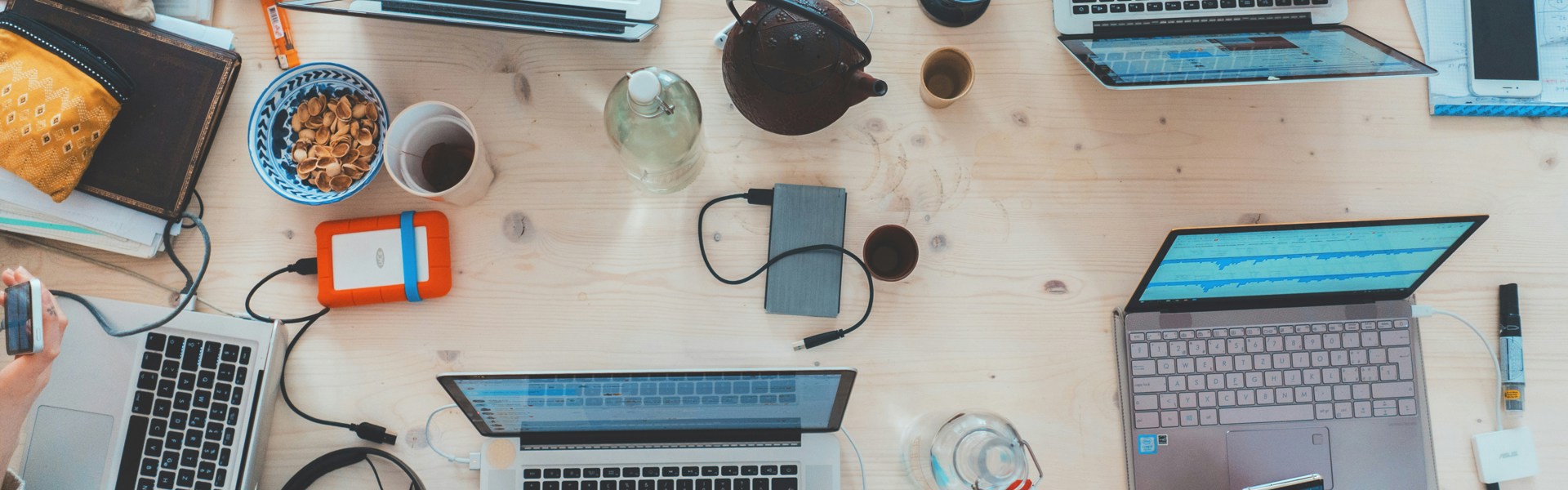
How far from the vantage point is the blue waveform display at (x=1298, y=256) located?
0.86 m

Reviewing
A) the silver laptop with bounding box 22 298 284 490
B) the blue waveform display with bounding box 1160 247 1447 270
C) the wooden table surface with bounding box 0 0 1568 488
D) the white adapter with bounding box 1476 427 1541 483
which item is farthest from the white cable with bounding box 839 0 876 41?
the white adapter with bounding box 1476 427 1541 483

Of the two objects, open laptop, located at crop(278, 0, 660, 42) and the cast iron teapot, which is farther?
open laptop, located at crop(278, 0, 660, 42)

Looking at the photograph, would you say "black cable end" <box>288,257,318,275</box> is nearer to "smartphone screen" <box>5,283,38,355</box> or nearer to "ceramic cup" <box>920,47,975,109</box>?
"smartphone screen" <box>5,283,38,355</box>

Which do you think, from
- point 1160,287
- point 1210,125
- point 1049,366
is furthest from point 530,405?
point 1210,125

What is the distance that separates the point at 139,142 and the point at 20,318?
9.3 inches

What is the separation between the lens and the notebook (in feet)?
2.90

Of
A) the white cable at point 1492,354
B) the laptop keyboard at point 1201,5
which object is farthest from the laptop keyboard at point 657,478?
the white cable at point 1492,354

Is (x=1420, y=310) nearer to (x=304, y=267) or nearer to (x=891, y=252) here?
(x=891, y=252)

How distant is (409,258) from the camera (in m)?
0.90

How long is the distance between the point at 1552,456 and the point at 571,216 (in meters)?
1.20

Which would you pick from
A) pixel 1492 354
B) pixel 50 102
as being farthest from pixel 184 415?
pixel 1492 354

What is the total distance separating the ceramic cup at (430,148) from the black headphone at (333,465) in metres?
0.29

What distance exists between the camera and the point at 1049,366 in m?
0.93

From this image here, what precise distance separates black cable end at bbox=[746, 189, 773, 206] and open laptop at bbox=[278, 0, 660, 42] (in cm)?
22
